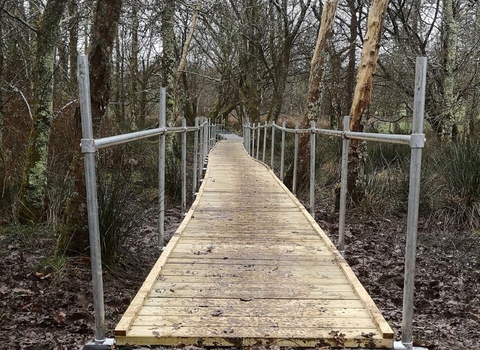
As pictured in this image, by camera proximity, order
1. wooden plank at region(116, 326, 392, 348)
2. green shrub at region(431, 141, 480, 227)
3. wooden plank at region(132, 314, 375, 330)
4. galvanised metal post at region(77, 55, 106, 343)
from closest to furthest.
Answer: galvanised metal post at region(77, 55, 106, 343)
wooden plank at region(116, 326, 392, 348)
wooden plank at region(132, 314, 375, 330)
green shrub at region(431, 141, 480, 227)

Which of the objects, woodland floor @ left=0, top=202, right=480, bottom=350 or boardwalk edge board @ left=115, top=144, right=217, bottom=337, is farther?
woodland floor @ left=0, top=202, right=480, bottom=350

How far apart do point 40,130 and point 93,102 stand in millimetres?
1778

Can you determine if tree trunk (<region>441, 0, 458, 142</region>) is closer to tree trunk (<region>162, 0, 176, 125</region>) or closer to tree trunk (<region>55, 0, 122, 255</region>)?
tree trunk (<region>162, 0, 176, 125</region>)

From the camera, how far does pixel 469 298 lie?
13.8 feet

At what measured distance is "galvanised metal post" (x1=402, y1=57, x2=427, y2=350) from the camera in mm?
2176

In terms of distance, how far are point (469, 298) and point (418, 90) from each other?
278cm

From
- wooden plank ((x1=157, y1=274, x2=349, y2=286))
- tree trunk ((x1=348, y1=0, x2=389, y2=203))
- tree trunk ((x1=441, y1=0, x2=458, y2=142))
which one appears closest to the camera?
wooden plank ((x1=157, y1=274, x2=349, y2=286))

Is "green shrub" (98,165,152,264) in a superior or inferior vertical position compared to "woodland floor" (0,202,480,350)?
superior

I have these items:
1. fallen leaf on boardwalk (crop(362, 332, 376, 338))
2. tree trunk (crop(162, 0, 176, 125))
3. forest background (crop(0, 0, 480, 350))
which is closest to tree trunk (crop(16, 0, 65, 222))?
forest background (crop(0, 0, 480, 350))

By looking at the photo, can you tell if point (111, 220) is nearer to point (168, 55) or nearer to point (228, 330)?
point (228, 330)

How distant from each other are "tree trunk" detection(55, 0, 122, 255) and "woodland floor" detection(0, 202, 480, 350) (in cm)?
19

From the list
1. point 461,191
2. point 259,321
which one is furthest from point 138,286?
point 461,191

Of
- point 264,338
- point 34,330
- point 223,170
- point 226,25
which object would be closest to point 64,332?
point 34,330

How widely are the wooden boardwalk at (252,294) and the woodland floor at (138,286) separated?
0.67 m
